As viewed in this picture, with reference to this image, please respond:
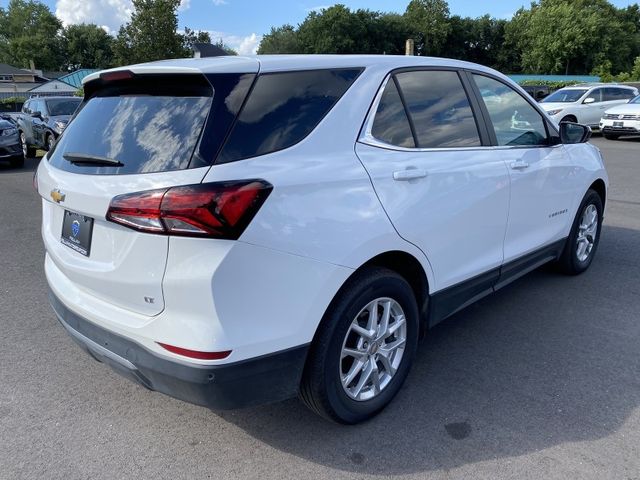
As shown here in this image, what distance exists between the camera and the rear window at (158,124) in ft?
7.25

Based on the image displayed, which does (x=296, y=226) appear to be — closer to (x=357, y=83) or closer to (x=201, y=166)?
(x=201, y=166)

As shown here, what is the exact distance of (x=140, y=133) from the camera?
7.94 ft

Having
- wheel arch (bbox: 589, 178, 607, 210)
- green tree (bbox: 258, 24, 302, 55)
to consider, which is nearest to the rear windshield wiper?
wheel arch (bbox: 589, 178, 607, 210)

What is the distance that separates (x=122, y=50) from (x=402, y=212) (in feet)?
156

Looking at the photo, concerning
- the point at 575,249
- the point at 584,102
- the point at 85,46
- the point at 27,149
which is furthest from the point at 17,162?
the point at 85,46

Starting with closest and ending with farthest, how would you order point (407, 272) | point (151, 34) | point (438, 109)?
point (407, 272) < point (438, 109) < point (151, 34)

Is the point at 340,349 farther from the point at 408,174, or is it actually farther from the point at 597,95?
the point at 597,95

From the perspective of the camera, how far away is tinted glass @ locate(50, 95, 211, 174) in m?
2.24

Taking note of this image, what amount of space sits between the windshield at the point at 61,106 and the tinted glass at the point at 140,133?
522 inches

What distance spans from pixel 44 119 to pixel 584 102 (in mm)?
16871

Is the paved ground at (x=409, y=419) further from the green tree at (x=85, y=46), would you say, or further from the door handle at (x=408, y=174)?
the green tree at (x=85, y=46)

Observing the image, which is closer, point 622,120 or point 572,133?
point 572,133

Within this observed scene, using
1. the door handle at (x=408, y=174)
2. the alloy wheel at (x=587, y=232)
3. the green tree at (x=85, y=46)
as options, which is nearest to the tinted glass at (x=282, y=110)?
the door handle at (x=408, y=174)

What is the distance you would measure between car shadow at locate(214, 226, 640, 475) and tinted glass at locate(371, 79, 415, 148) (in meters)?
1.42
